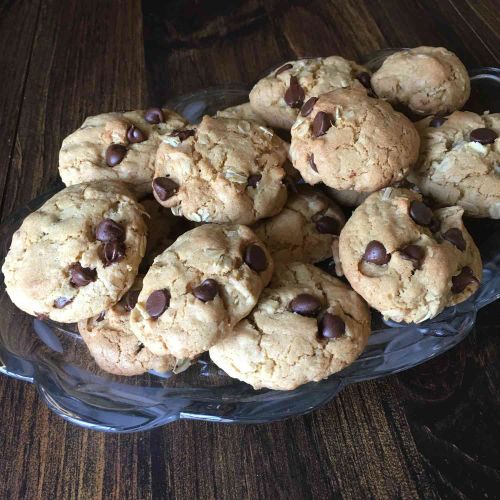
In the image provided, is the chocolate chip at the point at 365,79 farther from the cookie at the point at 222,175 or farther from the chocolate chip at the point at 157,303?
the chocolate chip at the point at 157,303

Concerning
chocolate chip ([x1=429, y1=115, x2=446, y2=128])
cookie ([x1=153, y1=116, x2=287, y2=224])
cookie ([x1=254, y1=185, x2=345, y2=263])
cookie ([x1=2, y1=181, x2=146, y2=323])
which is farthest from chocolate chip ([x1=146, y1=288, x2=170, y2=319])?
chocolate chip ([x1=429, y1=115, x2=446, y2=128])

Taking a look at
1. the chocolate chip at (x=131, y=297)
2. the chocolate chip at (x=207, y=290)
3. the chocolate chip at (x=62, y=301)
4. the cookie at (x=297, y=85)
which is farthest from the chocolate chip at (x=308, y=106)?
the chocolate chip at (x=62, y=301)

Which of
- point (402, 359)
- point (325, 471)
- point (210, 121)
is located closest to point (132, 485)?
point (325, 471)

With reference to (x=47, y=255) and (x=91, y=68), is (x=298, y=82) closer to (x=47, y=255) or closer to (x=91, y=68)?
(x=47, y=255)

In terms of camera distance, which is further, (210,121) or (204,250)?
(210,121)

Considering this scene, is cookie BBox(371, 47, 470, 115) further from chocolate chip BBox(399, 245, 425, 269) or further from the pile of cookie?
chocolate chip BBox(399, 245, 425, 269)

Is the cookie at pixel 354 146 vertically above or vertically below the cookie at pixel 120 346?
above

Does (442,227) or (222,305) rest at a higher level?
(222,305)

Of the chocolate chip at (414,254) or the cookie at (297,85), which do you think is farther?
the cookie at (297,85)
